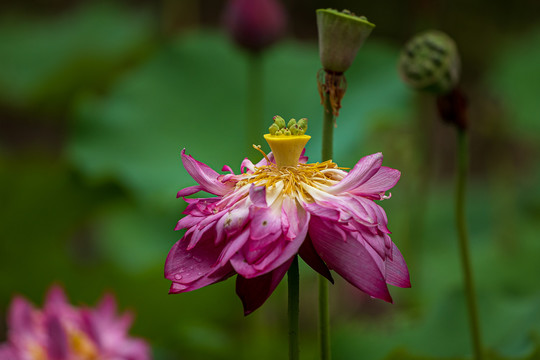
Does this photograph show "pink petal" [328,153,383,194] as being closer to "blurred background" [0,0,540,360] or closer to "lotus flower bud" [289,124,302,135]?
"lotus flower bud" [289,124,302,135]

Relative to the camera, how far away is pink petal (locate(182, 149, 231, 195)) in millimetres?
455

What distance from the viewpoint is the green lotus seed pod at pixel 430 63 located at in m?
0.75

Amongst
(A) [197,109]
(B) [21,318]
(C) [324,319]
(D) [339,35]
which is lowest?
(B) [21,318]

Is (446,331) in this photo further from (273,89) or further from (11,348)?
(273,89)

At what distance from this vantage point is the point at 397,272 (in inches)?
17.6

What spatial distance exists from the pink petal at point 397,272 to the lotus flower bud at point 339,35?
158 millimetres

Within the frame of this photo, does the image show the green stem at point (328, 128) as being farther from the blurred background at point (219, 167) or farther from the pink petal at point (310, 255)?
the blurred background at point (219, 167)

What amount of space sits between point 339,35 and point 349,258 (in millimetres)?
179

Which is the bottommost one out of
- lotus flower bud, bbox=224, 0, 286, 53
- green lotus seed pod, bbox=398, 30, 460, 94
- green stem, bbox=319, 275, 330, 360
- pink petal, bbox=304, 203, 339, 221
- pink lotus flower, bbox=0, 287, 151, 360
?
pink lotus flower, bbox=0, 287, 151, 360

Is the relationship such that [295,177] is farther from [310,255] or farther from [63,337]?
[63,337]

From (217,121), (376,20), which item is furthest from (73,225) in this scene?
(376,20)

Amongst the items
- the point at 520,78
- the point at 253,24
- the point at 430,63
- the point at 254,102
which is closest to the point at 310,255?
the point at 430,63

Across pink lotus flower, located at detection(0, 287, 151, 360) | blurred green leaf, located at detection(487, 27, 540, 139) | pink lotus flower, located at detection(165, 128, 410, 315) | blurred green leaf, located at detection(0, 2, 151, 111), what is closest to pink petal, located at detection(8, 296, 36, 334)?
pink lotus flower, located at detection(0, 287, 151, 360)

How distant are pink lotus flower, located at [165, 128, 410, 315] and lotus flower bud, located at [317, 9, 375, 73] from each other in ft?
0.25
